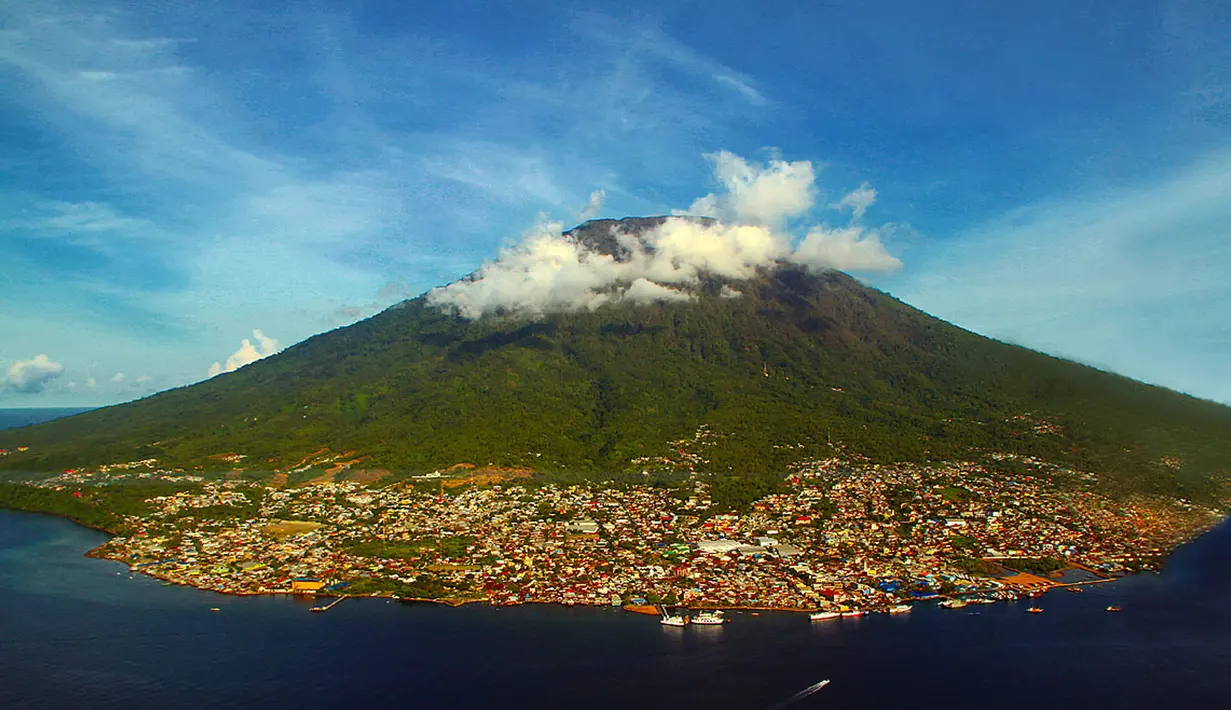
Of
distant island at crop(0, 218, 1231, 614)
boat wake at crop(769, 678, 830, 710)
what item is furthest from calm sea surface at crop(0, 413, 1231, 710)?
distant island at crop(0, 218, 1231, 614)

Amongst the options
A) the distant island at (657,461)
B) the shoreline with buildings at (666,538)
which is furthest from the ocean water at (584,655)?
the distant island at (657,461)

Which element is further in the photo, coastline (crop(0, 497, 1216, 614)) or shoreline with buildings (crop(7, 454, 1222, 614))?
shoreline with buildings (crop(7, 454, 1222, 614))

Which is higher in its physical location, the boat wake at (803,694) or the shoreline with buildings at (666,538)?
the shoreline with buildings at (666,538)

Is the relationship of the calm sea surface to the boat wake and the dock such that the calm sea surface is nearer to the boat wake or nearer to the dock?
the boat wake

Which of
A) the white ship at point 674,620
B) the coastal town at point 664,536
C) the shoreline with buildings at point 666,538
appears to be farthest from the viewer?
the coastal town at point 664,536

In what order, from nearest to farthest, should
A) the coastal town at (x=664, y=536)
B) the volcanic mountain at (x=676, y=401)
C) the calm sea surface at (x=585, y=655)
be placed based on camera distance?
the calm sea surface at (x=585, y=655)
the coastal town at (x=664, y=536)
the volcanic mountain at (x=676, y=401)

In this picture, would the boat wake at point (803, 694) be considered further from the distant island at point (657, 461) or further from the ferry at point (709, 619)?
the distant island at point (657, 461)

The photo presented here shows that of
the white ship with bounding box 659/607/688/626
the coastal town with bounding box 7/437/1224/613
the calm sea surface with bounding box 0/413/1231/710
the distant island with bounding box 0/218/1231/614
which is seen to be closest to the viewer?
the calm sea surface with bounding box 0/413/1231/710
